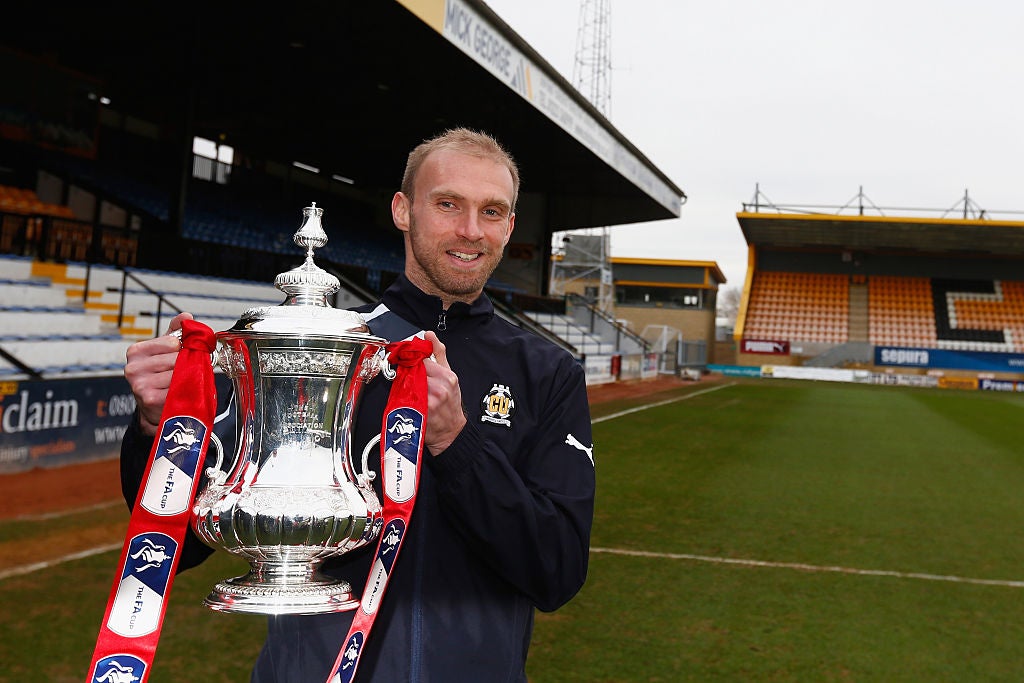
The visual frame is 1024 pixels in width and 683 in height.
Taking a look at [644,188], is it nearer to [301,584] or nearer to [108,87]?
[108,87]

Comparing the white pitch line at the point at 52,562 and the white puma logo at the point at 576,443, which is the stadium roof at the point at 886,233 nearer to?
the white pitch line at the point at 52,562

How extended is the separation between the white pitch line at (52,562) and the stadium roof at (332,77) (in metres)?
6.71

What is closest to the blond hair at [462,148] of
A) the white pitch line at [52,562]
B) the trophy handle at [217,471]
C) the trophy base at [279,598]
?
the trophy handle at [217,471]

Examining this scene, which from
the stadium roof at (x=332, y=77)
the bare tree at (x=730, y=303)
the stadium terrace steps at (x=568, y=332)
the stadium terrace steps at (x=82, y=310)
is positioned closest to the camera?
the stadium terrace steps at (x=82, y=310)

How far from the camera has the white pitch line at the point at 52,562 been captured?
4.83 meters

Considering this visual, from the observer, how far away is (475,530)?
1.44m

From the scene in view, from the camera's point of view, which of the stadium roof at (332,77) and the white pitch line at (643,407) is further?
the white pitch line at (643,407)

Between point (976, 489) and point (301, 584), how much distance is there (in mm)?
9644

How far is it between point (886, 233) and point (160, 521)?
40.4m

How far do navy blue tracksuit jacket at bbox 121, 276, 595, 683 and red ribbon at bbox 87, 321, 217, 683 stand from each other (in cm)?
22

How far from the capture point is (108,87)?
1788cm

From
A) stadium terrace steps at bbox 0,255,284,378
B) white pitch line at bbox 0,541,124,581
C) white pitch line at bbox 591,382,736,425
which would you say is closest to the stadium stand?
white pitch line at bbox 591,382,736,425

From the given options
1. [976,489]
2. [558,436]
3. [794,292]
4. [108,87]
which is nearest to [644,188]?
[108,87]

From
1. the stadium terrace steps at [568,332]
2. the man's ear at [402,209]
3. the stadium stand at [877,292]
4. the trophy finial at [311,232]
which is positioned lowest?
the trophy finial at [311,232]
